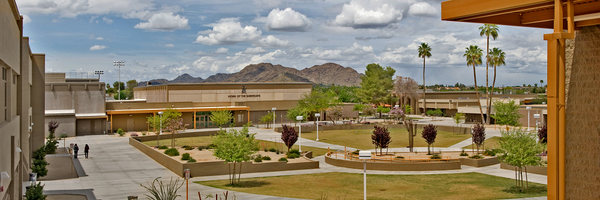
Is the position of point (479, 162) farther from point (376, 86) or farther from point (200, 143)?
point (376, 86)

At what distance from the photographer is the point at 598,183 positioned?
9.52m

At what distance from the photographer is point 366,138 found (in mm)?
54531

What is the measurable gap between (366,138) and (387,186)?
27250mm

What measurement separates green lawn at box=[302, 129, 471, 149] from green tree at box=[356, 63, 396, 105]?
3495 cm

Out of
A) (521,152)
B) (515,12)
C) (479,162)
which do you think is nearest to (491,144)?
(479,162)

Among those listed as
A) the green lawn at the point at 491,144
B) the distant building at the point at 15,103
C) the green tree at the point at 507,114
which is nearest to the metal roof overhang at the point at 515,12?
the distant building at the point at 15,103

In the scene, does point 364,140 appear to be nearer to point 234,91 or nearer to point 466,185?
point 466,185

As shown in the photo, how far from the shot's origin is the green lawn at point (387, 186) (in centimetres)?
2448

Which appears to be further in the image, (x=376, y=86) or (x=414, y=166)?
(x=376, y=86)

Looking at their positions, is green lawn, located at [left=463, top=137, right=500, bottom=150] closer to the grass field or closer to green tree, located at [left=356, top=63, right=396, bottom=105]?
the grass field

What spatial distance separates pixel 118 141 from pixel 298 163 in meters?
26.5

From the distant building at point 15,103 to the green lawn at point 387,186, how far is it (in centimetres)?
1037

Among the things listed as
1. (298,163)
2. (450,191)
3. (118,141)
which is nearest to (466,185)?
(450,191)

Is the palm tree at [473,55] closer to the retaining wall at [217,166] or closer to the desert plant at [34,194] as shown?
the retaining wall at [217,166]
